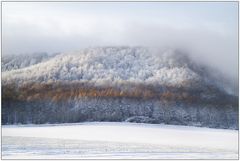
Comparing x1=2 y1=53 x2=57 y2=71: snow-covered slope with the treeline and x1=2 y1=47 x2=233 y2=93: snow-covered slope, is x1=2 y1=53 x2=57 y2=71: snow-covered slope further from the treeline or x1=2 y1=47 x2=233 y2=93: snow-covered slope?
the treeline

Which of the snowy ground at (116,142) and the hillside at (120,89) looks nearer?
the snowy ground at (116,142)

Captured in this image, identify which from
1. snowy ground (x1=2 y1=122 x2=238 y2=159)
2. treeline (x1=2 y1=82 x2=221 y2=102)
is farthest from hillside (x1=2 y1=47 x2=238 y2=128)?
snowy ground (x1=2 y1=122 x2=238 y2=159)

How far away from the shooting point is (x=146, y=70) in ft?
21.9

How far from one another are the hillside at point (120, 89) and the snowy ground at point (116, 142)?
0.39 ft

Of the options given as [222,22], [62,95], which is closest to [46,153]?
[62,95]

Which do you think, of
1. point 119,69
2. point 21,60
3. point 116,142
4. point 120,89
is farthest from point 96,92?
point 21,60

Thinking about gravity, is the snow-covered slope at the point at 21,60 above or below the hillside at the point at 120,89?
above

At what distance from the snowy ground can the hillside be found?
12 cm

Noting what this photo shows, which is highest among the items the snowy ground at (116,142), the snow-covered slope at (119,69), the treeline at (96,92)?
the snow-covered slope at (119,69)

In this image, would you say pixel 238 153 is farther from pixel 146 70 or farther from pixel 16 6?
pixel 16 6

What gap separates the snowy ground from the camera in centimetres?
618

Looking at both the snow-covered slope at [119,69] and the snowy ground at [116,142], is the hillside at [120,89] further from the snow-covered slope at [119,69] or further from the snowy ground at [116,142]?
the snowy ground at [116,142]

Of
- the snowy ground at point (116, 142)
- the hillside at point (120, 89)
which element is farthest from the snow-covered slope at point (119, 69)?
the snowy ground at point (116, 142)

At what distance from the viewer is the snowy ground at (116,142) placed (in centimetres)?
618
